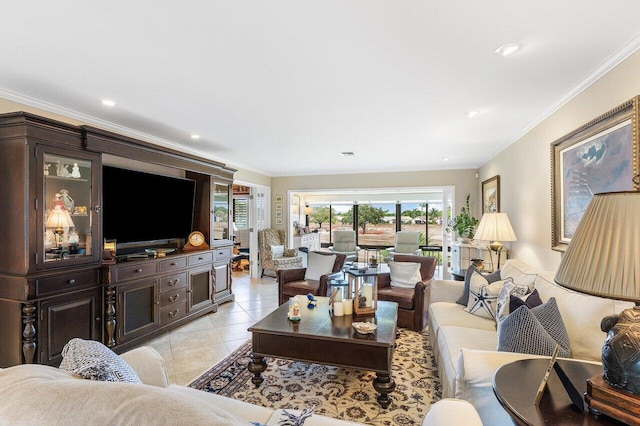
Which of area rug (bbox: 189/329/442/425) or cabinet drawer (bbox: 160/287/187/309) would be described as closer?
area rug (bbox: 189/329/442/425)

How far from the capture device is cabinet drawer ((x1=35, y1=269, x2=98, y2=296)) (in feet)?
8.14

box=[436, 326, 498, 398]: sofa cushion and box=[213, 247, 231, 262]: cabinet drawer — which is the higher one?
box=[213, 247, 231, 262]: cabinet drawer

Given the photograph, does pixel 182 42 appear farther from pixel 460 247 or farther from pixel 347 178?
pixel 347 178

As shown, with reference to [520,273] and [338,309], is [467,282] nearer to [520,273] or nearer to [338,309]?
[520,273]

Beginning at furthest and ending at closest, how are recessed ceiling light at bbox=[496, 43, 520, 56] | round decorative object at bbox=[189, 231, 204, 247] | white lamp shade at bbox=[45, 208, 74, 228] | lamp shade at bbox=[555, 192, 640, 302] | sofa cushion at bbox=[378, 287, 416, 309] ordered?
round decorative object at bbox=[189, 231, 204, 247]
sofa cushion at bbox=[378, 287, 416, 309]
white lamp shade at bbox=[45, 208, 74, 228]
recessed ceiling light at bbox=[496, 43, 520, 56]
lamp shade at bbox=[555, 192, 640, 302]

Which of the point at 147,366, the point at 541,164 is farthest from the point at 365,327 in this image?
the point at 541,164

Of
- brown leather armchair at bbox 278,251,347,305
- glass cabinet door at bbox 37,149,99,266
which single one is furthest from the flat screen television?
brown leather armchair at bbox 278,251,347,305

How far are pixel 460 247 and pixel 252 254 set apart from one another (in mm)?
4311

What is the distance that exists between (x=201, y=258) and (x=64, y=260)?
67.8 inches

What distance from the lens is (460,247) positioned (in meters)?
4.85

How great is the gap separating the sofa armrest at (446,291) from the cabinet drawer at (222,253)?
9.82ft

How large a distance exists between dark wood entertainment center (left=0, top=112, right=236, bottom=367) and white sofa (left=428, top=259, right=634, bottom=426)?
9.78 feet

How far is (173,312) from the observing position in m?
3.77

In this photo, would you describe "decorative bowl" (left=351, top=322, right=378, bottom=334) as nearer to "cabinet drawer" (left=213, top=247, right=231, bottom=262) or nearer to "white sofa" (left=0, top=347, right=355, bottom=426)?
"white sofa" (left=0, top=347, right=355, bottom=426)
